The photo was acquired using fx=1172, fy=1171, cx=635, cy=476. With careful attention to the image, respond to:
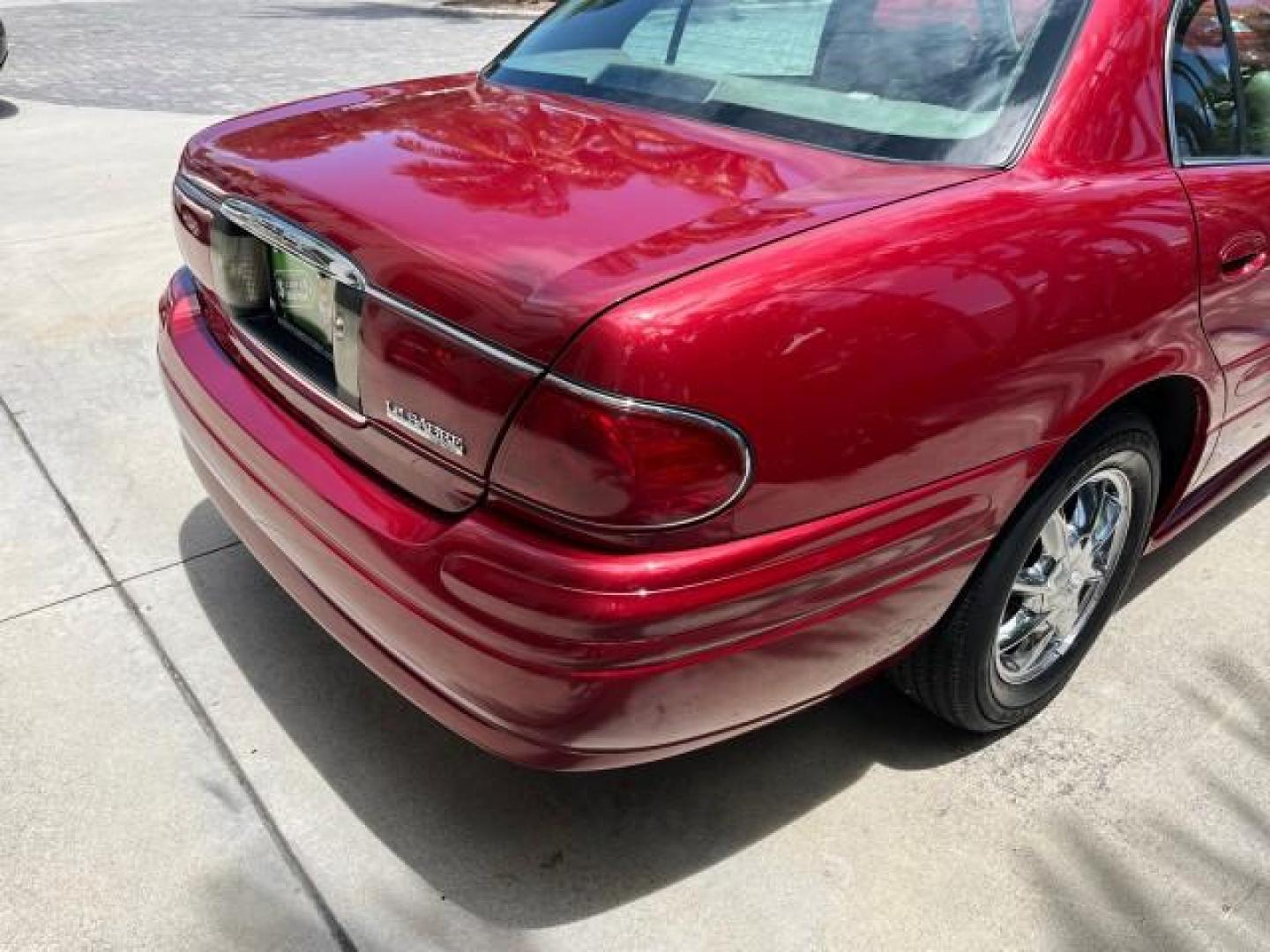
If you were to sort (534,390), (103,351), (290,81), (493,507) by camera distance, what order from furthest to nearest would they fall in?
(290,81) < (103,351) < (493,507) < (534,390)

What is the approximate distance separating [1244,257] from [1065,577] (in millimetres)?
739

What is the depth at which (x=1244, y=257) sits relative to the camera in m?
2.36

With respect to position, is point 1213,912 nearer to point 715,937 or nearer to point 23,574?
point 715,937

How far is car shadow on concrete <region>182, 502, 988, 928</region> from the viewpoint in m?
2.17

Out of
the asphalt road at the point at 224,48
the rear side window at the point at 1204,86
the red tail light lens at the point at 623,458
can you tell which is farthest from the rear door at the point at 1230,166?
the asphalt road at the point at 224,48

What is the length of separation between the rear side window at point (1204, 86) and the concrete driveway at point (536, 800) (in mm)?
1186

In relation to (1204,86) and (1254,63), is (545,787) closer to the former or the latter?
(1204,86)

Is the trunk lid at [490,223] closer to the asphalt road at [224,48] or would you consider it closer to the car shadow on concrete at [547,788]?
the car shadow on concrete at [547,788]

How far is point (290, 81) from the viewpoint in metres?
10.5

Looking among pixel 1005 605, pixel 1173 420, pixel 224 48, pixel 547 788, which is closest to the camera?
pixel 1005 605

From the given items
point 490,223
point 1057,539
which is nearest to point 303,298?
point 490,223

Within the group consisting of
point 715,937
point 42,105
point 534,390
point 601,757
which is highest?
point 534,390

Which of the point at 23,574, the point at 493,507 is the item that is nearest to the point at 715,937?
the point at 493,507

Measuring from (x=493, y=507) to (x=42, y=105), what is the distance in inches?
Answer: 353
